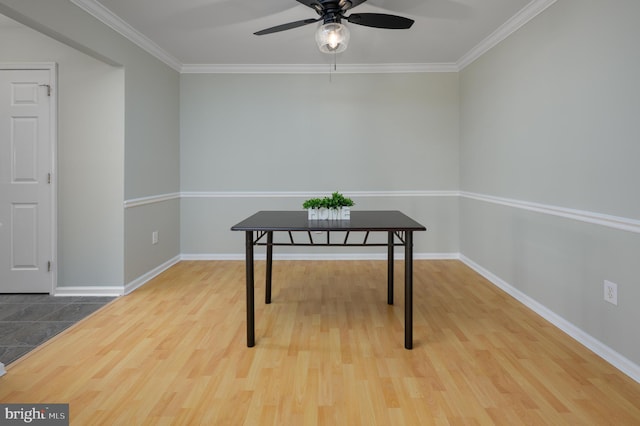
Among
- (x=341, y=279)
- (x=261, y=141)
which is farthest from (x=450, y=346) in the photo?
(x=261, y=141)

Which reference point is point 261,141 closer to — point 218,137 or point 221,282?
point 218,137

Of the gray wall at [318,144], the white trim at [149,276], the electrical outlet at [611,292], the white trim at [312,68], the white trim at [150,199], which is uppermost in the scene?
the white trim at [312,68]

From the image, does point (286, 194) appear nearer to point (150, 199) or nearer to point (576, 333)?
point (150, 199)

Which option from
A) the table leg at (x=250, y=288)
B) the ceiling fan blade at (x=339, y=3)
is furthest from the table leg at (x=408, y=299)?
the ceiling fan blade at (x=339, y=3)

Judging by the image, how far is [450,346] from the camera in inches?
96.6

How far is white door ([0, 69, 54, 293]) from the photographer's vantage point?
344cm

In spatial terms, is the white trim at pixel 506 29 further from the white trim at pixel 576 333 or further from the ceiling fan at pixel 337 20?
the white trim at pixel 576 333

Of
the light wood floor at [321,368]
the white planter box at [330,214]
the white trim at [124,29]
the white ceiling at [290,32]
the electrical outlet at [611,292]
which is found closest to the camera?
the light wood floor at [321,368]

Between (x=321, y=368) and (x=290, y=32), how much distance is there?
3.12m

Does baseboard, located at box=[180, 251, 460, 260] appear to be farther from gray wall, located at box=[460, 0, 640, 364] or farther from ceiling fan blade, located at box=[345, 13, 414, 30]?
ceiling fan blade, located at box=[345, 13, 414, 30]

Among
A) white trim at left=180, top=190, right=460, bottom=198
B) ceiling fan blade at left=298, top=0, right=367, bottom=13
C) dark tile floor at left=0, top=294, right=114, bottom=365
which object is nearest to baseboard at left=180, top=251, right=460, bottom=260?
white trim at left=180, top=190, right=460, bottom=198

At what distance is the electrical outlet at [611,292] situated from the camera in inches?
87.2

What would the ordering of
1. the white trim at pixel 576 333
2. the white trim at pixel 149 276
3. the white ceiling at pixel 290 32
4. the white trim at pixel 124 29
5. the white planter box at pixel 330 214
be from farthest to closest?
the white trim at pixel 149 276
the white ceiling at pixel 290 32
the white trim at pixel 124 29
the white planter box at pixel 330 214
the white trim at pixel 576 333

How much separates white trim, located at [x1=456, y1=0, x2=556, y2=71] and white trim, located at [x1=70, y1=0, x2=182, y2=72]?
11.4ft
